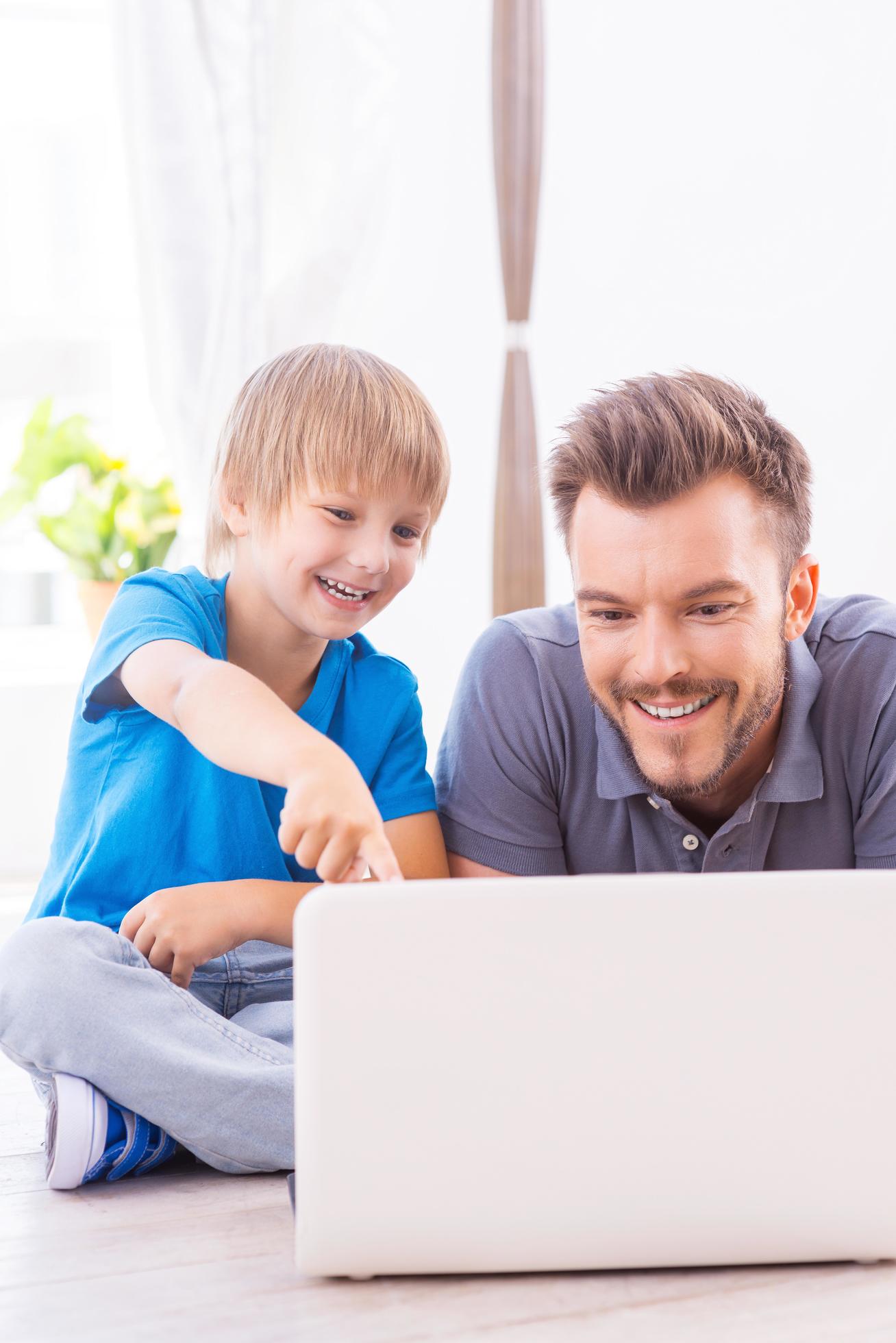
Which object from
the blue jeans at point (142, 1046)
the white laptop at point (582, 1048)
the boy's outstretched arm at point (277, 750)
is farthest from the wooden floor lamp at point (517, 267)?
the white laptop at point (582, 1048)

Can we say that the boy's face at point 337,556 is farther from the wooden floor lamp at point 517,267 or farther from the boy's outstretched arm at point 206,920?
the wooden floor lamp at point 517,267

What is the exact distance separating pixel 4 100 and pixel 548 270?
45.3 inches

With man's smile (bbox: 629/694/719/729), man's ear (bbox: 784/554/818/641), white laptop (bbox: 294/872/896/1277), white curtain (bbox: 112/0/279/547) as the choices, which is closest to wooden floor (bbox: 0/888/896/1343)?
white laptop (bbox: 294/872/896/1277)

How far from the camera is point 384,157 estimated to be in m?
2.48

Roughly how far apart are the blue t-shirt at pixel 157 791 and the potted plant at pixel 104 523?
1.09 m

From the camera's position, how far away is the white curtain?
2332mm

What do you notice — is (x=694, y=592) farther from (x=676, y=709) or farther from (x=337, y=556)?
(x=337, y=556)

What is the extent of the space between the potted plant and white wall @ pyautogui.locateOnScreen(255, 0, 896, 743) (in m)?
0.52

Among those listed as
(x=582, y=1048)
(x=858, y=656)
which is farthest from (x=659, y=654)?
(x=582, y=1048)

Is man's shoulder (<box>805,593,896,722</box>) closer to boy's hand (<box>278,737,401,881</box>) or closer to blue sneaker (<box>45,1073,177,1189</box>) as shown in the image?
boy's hand (<box>278,737,401,881</box>)

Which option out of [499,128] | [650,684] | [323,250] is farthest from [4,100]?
[650,684]

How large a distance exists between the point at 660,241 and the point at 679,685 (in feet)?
6.23

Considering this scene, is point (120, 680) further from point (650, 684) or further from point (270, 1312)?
point (270, 1312)

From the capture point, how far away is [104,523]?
2.41 metres
